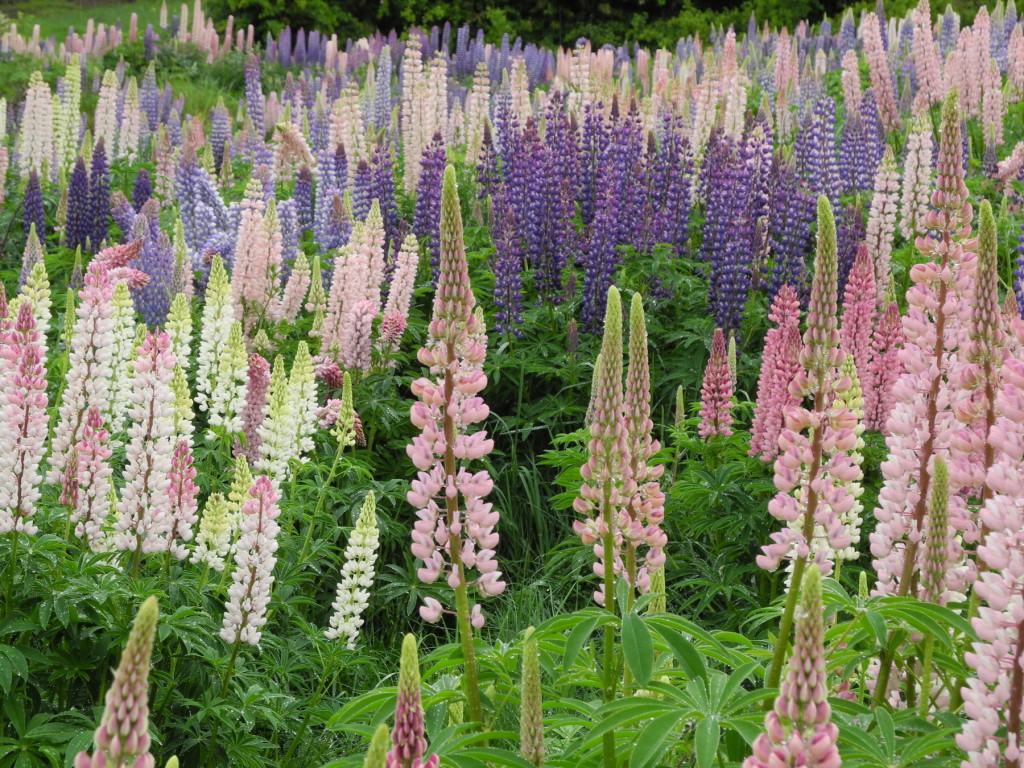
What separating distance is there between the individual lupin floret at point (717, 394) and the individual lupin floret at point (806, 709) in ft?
12.3

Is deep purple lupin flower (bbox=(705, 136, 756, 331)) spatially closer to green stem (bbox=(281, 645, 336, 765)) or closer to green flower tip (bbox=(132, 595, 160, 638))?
green stem (bbox=(281, 645, 336, 765))

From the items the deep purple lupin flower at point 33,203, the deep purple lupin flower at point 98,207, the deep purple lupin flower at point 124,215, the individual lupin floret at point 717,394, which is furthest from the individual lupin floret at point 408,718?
the deep purple lupin flower at point 33,203

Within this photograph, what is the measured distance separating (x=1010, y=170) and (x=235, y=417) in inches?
238

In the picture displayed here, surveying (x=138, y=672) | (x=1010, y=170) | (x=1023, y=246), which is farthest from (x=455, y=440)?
(x=1010, y=170)

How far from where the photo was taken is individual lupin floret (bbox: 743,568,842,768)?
4.92 ft

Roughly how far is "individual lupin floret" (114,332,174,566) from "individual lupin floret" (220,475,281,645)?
0.35 metres

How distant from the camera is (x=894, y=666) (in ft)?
8.46

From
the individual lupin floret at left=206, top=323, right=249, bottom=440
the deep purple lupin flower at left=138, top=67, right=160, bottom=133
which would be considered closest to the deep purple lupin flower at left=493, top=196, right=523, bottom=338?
the individual lupin floret at left=206, top=323, right=249, bottom=440

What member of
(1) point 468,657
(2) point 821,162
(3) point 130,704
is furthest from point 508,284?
(3) point 130,704

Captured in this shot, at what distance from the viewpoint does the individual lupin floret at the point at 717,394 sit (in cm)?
530

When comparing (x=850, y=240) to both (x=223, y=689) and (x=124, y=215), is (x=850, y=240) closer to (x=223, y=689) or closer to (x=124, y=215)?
(x=223, y=689)

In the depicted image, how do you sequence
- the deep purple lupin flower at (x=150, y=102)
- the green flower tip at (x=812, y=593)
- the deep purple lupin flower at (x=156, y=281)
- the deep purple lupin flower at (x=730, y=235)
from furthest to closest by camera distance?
the deep purple lupin flower at (x=150, y=102) < the deep purple lupin flower at (x=156, y=281) < the deep purple lupin flower at (x=730, y=235) < the green flower tip at (x=812, y=593)

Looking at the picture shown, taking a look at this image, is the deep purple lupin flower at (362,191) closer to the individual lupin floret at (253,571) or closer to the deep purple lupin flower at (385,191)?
the deep purple lupin flower at (385,191)

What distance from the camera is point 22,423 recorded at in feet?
12.2
